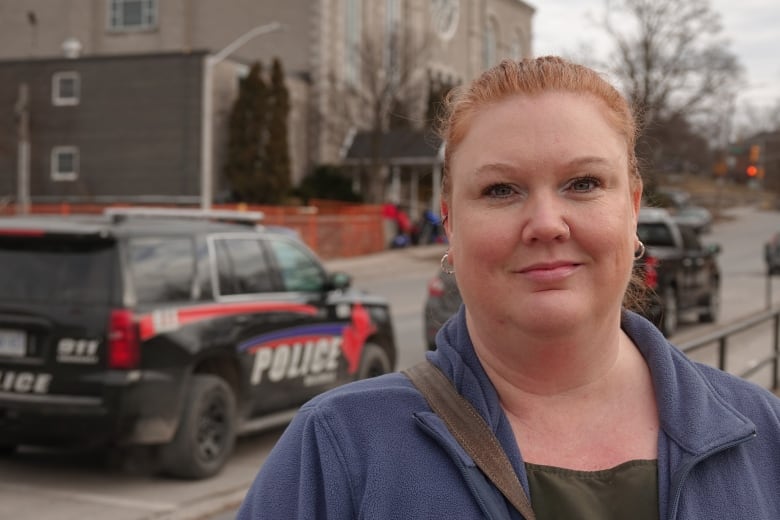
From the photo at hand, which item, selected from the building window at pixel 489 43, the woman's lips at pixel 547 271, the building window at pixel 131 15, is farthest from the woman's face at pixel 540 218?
the building window at pixel 489 43

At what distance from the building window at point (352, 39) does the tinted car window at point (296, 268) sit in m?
39.2

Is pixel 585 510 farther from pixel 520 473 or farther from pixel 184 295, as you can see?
pixel 184 295

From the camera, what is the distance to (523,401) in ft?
7.05

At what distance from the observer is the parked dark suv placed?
7.46 metres

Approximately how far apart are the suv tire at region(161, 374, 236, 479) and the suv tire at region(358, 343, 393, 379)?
216 centimetres

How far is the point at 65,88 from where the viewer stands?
4075cm

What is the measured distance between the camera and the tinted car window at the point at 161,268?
7742mm

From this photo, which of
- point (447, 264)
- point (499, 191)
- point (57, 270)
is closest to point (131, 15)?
point (57, 270)

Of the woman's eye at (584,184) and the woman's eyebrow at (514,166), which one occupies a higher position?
the woman's eyebrow at (514,166)

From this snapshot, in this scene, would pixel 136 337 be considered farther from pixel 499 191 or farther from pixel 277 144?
pixel 277 144

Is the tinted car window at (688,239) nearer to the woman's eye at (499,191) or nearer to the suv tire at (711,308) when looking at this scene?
the suv tire at (711,308)

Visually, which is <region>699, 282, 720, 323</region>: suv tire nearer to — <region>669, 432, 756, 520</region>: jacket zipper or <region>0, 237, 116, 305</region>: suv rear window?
<region>0, 237, 116, 305</region>: suv rear window

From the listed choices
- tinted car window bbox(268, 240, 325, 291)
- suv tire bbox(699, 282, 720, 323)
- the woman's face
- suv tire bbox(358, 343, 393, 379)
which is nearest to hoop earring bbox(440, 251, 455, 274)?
the woman's face

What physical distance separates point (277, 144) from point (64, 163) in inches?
326
